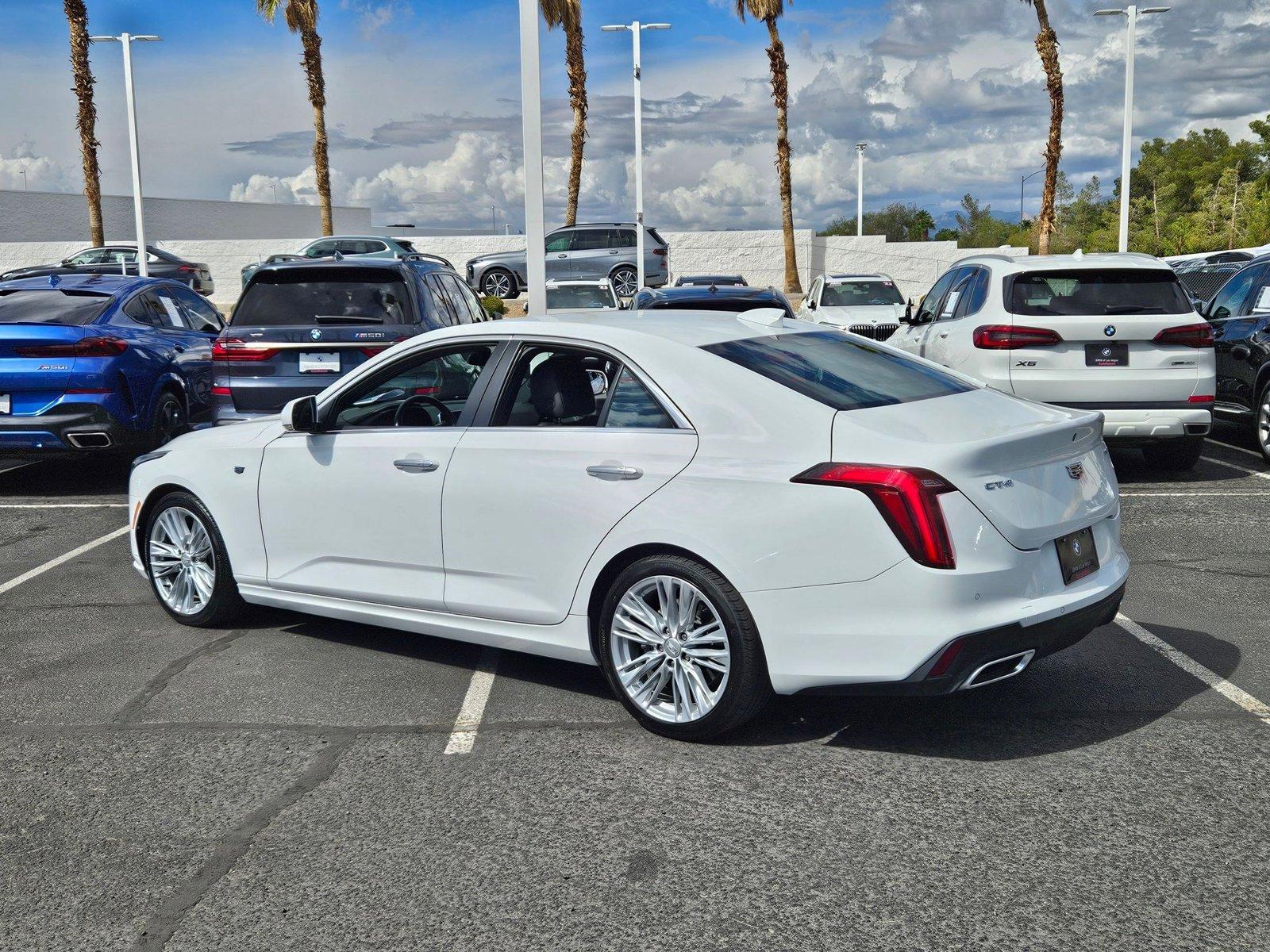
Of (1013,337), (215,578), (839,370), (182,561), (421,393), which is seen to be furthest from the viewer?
(1013,337)

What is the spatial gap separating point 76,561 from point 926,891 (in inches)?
257

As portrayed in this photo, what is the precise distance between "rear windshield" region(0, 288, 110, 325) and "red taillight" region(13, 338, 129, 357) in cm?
27

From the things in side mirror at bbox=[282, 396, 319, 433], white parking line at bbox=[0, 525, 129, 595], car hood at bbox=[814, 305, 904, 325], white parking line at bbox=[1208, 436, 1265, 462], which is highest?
side mirror at bbox=[282, 396, 319, 433]

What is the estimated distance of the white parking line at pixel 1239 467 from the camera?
10859 mm

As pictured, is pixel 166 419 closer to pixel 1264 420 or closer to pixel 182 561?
pixel 182 561

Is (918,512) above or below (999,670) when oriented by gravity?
above

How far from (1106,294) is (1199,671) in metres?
5.20

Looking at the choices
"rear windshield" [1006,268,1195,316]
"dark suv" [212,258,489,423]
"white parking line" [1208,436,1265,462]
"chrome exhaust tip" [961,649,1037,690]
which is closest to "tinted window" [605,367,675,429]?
"chrome exhaust tip" [961,649,1037,690]

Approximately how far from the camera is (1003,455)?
14.3 ft

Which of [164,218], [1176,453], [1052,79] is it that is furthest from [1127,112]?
[164,218]

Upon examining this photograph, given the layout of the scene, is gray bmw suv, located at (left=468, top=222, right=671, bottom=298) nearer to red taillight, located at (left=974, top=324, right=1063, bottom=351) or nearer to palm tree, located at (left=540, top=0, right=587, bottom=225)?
palm tree, located at (left=540, top=0, right=587, bottom=225)

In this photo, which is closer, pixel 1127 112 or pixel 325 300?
pixel 325 300

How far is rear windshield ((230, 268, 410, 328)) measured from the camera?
9.57 m

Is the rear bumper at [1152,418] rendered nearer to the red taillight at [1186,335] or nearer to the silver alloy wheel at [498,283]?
the red taillight at [1186,335]
